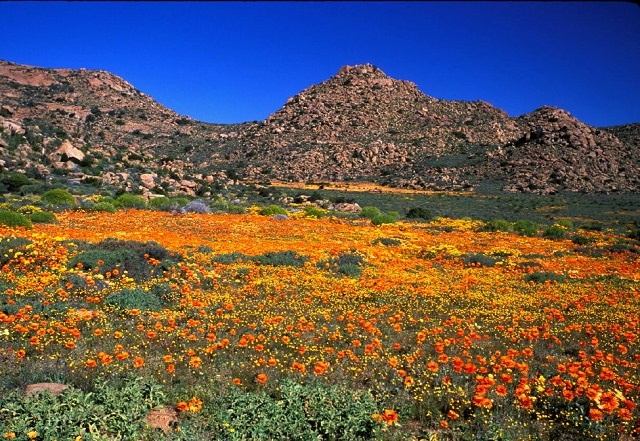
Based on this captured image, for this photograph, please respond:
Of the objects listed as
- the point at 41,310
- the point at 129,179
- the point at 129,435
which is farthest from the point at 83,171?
the point at 129,435

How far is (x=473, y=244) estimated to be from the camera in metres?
22.6

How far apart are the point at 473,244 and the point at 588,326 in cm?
1366

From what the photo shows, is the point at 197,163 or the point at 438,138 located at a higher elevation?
the point at 438,138

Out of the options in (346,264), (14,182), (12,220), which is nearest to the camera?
(346,264)

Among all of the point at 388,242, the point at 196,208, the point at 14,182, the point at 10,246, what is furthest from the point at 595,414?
the point at 14,182

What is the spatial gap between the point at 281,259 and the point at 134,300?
607 centimetres

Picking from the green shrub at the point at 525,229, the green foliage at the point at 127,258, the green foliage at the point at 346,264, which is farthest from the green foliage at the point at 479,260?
the green shrub at the point at 525,229

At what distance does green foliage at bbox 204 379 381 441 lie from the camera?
5.08 m

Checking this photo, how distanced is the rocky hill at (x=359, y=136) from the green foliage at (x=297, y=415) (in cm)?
5422

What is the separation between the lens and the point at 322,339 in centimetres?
835

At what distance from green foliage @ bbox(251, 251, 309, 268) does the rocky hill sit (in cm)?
4447

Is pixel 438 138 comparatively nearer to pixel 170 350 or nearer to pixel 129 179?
pixel 129 179

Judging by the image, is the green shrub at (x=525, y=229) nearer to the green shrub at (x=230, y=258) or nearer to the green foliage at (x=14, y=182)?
the green shrub at (x=230, y=258)

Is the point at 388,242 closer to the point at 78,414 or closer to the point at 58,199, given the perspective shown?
the point at 78,414
